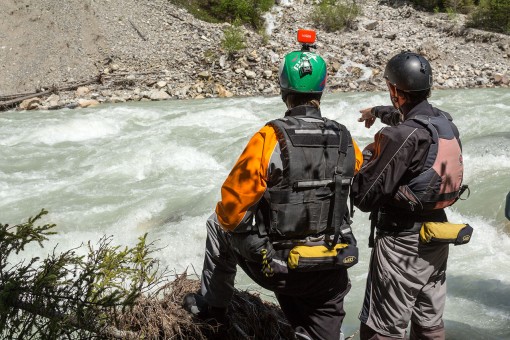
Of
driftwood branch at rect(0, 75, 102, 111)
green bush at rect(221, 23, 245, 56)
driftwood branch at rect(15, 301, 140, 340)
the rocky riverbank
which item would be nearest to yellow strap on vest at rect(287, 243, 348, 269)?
driftwood branch at rect(15, 301, 140, 340)

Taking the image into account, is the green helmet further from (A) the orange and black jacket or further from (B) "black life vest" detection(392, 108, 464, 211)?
(B) "black life vest" detection(392, 108, 464, 211)

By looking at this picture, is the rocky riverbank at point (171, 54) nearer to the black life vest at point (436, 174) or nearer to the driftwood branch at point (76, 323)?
the driftwood branch at point (76, 323)

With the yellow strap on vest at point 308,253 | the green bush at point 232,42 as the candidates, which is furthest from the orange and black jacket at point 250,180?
the green bush at point 232,42

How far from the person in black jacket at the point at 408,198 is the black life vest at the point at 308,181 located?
24cm

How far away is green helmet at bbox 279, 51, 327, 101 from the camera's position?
2068 millimetres

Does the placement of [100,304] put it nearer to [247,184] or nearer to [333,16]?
[247,184]

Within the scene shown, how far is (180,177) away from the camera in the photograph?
7.74 metres

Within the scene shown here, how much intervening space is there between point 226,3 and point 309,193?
2018 cm

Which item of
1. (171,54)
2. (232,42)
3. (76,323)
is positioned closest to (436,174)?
(76,323)

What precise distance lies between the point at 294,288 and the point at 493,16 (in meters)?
21.6

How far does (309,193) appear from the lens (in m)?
2.01

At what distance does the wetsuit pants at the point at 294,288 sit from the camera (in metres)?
2.10

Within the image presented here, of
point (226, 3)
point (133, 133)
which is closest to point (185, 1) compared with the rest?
point (226, 3)

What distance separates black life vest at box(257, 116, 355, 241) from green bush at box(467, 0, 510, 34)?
2089cm
